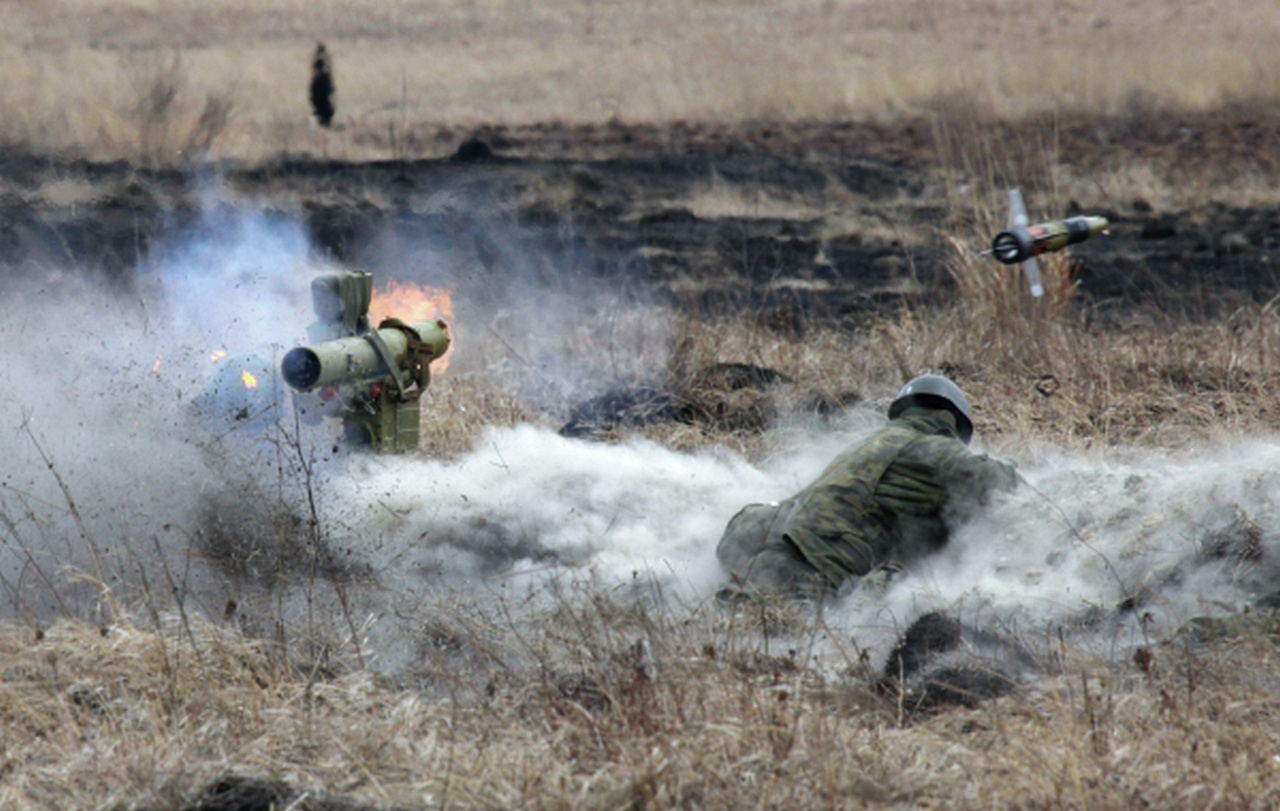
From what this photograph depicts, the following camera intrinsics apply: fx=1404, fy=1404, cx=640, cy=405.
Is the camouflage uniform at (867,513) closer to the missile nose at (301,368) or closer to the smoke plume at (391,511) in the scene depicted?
the smoke plume at (391,511)

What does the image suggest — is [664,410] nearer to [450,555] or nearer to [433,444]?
[433,444]

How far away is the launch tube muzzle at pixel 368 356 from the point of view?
6484 millimetres

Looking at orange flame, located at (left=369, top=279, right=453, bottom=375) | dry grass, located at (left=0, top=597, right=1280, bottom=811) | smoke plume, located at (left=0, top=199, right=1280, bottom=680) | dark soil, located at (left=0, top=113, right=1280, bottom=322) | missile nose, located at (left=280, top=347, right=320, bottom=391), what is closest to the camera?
dry grass, located at (left=0, top=597, right=1280, bottom=811)

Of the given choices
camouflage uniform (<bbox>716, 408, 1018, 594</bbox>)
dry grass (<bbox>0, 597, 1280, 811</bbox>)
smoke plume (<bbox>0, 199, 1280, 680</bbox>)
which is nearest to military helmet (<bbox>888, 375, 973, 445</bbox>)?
camouflage uniform (<bbox>716, 408, 1018, 594</bbox>)

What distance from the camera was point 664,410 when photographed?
9383 millimetres

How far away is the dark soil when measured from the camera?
1363cm

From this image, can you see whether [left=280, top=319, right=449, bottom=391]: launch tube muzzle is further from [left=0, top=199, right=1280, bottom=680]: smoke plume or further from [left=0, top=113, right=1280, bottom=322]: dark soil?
[left=0, top=113, right=1280, bottom=322]: dark soil

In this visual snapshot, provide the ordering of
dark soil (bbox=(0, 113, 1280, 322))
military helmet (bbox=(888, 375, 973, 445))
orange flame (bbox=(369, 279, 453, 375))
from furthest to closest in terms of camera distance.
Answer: dark soil (bbox=(0, 113, 1280, 322)), orange flame (bbox=(369, 279, 453, 375)), military helmet (bbox=(888, 375, 973, 445))

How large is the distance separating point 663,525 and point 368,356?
66.6 inches

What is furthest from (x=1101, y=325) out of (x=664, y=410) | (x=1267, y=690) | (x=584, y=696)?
(x=584, y=696)

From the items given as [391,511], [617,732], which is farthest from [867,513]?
[617,732]

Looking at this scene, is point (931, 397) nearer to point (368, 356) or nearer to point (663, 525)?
point (663, 525)

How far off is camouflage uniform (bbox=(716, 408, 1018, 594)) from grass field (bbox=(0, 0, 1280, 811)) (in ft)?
1.17

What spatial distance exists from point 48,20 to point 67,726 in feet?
33.8
